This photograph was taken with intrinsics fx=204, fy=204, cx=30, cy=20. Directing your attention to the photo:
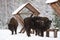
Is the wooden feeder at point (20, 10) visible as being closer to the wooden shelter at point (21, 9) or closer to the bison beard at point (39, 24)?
the wooden shelter at point (21, 9)

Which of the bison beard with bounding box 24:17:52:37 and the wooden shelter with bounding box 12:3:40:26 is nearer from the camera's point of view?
the bison beard with bounding box 24:17:52:37

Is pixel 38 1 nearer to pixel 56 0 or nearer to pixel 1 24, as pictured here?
pixel 1 24

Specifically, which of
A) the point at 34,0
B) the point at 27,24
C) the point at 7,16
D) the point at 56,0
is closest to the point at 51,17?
the point at 34,0

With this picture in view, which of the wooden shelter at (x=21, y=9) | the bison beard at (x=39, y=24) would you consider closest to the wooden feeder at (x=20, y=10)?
the wooden shelter at (x=21, y=9)

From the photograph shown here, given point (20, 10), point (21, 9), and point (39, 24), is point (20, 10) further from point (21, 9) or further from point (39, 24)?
point (39, 24)

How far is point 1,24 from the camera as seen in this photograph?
16953 mm

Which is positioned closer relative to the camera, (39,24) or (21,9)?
(39,24)

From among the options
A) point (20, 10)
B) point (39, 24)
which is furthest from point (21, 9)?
point (39, 24)

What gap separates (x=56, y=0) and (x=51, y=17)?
9993 millimetres

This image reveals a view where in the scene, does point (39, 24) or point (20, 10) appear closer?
point (39, 24)

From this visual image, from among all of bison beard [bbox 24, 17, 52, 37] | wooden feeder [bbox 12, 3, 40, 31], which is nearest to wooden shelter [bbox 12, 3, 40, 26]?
wooden feeder [bbox 12, 3, 40, 31]

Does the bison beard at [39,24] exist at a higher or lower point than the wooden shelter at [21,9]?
→ lower

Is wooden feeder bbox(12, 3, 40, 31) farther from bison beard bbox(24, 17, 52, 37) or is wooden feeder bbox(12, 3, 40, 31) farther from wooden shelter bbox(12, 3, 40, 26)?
bison beard bbox(24, 17, 52, 37)

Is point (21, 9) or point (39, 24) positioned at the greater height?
point (21, 9)
